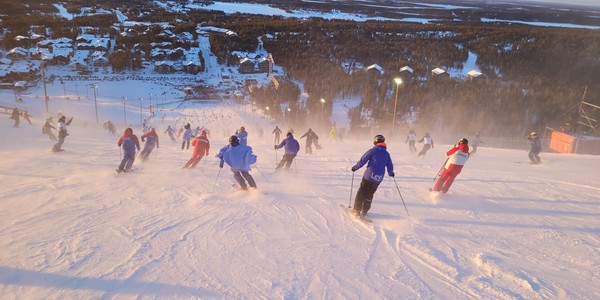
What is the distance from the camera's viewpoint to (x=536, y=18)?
12006cm

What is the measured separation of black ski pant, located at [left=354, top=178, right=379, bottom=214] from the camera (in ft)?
17.5

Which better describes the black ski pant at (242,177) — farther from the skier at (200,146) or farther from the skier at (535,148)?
the skier at (535,148)

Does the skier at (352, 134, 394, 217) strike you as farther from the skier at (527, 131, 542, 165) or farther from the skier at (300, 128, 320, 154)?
the skier at (527, 131, 542, 165)

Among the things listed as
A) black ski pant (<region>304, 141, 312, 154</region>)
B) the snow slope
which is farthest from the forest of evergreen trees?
the snow slope

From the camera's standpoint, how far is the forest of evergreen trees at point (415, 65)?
37.3 meters

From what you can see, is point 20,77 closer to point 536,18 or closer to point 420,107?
point 420,107

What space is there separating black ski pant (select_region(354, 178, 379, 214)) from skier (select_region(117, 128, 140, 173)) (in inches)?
211

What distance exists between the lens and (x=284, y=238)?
4656 mm

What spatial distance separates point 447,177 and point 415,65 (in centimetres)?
5317

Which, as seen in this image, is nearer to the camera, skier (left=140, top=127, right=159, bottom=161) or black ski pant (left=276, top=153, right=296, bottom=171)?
black ski pant (left=276, top=153, right=296, bottom=171)

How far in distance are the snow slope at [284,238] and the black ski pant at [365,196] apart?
0.26 metres

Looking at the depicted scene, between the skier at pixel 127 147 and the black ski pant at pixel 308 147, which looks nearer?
the skier at pixel 127 147

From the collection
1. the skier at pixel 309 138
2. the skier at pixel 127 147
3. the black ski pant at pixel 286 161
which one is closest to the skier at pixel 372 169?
the black ski pant at pixel 286 161

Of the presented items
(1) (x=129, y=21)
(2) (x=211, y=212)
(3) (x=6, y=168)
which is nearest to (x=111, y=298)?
(2) (x=211, y=212)
